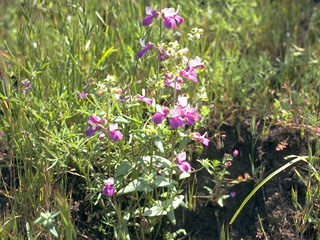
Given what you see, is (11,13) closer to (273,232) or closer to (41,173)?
(41,173)

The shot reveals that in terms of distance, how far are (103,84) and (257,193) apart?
0.98 metres

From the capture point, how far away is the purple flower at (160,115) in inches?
71.0

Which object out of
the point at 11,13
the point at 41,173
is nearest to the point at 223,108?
the point at 41,173

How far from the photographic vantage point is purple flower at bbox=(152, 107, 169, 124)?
71.0 inches

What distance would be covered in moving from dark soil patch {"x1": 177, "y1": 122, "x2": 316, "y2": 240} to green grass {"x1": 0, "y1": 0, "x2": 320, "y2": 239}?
0.11 metres

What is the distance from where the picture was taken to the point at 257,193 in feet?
7.86

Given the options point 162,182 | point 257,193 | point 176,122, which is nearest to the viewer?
point 176,122

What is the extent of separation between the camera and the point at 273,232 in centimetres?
220

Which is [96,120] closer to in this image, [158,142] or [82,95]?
[158,142]

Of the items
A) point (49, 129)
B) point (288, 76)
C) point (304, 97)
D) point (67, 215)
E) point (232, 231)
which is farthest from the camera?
point (288, 76)

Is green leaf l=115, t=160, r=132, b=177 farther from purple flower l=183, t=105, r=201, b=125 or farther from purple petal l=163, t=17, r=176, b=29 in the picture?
purple petal l=163, t=17, r=176, b=29

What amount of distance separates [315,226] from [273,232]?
20 centimetres

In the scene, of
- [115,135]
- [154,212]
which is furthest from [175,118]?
[154,212]

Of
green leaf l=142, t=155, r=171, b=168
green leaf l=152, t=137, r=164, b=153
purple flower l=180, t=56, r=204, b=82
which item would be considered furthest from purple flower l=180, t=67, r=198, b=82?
green leaf l=142, t=155, r=171, b=168
